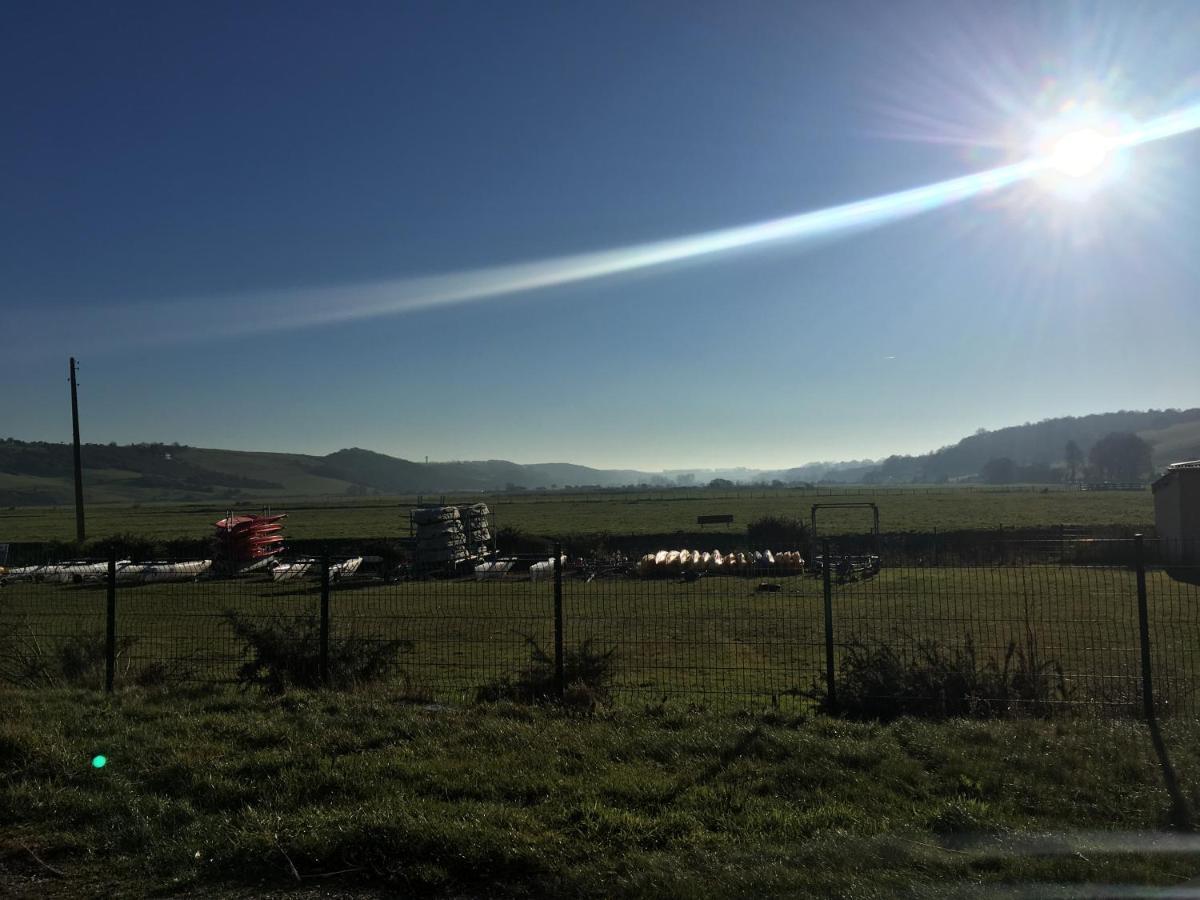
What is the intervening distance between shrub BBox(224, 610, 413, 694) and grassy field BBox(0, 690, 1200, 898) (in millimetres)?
1584

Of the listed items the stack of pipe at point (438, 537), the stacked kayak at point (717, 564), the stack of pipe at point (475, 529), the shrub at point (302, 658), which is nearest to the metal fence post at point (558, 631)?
the shrub at point (302, 658)

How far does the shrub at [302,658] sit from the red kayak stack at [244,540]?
93.0 ft

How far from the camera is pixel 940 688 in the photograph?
7836mm

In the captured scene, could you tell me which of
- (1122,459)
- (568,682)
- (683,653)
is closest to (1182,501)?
(683,653)

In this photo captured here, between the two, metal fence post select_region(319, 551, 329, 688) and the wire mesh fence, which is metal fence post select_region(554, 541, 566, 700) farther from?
metal fence post select_region(319, 551, 329, 688)

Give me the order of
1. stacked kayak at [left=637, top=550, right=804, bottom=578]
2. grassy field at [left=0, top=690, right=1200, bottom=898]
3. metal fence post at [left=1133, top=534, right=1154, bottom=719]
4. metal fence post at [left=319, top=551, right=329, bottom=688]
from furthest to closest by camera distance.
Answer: stacked kayak at [left=637, top=550, right=804, bottom=578] < metal fence post at [left=319, top=551, right=329, bottom=688] < metal fence post at [left=1133, top=534, right=1154, bottom=719] < grassy field at [left=0, top=690, right=1200, bottom=898]

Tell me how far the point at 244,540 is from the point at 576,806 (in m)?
34.7

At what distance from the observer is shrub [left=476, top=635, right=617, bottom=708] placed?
318 inches

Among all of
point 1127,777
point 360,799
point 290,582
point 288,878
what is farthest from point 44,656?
point 290,582

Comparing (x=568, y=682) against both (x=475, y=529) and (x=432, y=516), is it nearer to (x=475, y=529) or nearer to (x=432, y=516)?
(x=432, y=516)

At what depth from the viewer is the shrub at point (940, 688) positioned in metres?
7.61

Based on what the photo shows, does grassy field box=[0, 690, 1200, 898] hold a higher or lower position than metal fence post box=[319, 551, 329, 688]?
lower

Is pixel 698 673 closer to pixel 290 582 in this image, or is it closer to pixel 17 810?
pixel 17 810

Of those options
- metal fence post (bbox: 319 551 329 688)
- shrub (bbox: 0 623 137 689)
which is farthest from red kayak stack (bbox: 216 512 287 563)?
metal fence post (bbox: 319 551 329 688)
